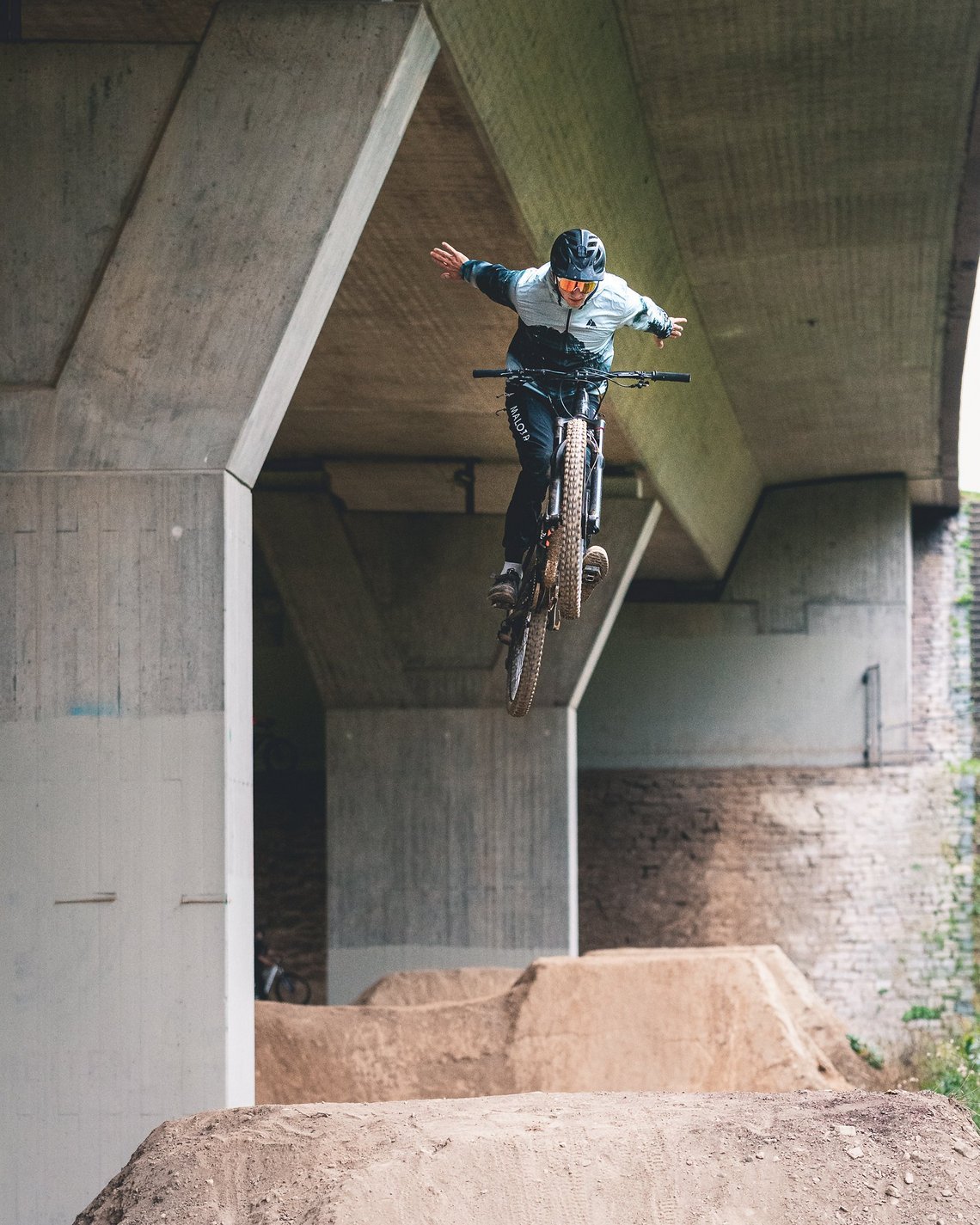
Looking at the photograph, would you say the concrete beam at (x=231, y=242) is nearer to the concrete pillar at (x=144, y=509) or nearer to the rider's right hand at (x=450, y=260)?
the concrete pillar at (x=144, y=509)

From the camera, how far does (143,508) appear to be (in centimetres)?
819

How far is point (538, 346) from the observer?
895cm

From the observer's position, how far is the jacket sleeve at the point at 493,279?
8734mm

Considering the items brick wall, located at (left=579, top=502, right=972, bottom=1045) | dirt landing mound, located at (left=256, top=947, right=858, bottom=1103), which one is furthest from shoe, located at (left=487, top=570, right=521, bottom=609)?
brick wall, located at (left=579, top=502, right=972, bottom=1045)

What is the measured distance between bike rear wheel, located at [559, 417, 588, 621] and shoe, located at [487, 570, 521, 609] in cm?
41

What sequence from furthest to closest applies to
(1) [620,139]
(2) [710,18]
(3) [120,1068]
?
(1) [620,139] < (2) [710,18] < (3) [120,1068]

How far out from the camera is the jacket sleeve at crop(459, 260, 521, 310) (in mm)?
8734

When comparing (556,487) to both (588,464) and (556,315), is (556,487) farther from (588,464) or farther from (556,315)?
(556,315)

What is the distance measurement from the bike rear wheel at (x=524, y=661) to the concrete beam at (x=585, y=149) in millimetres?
2930

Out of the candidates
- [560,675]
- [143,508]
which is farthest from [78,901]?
[560,675]

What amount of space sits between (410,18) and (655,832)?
18422mm

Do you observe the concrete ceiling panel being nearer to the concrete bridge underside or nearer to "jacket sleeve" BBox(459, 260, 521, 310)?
the concrete bridge underside

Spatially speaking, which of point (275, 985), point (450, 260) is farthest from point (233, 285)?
point (275, 985)

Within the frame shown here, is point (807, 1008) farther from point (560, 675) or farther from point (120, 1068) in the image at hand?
point (120, 1068)
